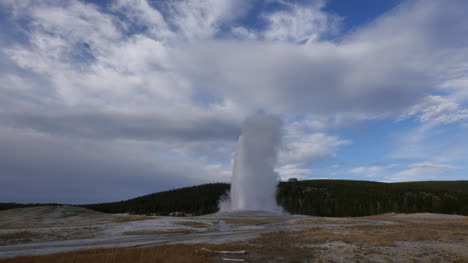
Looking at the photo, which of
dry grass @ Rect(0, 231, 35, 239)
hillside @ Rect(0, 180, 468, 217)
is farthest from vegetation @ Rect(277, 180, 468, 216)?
dry grass @ Rect(0, 231, 35, 239)

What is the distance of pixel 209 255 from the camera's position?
1773 cm

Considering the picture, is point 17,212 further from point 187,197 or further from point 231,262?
point 187,197

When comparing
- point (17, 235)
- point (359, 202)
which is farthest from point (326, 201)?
point (17, 235)

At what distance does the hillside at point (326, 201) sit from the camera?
4291 inches

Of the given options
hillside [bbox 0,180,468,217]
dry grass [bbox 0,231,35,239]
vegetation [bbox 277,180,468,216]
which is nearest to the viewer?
dry grass [bbox 0,231,35,239]

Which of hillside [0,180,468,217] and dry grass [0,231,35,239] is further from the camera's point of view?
hillside [0,180,468,217]

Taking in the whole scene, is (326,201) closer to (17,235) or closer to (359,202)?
(359,202)

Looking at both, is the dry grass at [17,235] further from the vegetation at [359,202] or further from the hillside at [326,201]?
the vegetation at [359,202]

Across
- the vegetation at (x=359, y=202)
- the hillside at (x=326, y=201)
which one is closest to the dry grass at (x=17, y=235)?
the hillside at (x=326, y=201)

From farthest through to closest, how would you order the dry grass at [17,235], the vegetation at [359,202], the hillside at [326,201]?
Answer: the hillside at [326,201]
the vegetation at [359,202]
the dry grass at [17,235]

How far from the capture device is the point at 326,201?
430ft

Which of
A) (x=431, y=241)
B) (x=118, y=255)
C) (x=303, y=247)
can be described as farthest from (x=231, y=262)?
(x=431, y=241)

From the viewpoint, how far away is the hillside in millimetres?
109000

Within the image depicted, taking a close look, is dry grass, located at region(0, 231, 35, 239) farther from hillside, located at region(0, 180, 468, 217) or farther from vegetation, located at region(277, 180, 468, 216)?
vegetation, located at region(277, 180, 468, 216)
